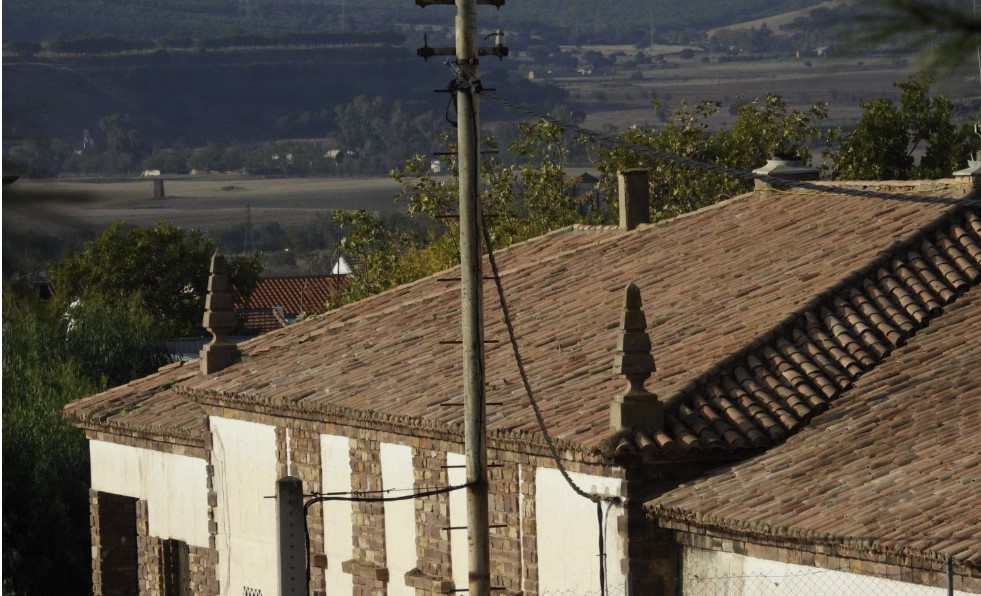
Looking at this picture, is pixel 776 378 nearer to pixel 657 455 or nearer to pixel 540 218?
pixel 657 455

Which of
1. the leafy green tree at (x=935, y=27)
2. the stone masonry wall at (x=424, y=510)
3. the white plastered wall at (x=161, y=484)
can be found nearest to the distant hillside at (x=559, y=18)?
the white plastered wall at (x=161, y=484)

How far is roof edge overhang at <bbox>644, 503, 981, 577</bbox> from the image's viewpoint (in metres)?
11.0

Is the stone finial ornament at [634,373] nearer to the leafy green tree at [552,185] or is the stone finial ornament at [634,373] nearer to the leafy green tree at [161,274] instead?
the leafy green tree at [552,185]

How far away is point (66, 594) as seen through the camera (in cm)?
2955

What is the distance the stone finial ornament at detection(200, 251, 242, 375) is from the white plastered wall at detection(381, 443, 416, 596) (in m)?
4.22

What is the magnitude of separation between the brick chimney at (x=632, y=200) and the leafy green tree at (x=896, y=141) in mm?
18305

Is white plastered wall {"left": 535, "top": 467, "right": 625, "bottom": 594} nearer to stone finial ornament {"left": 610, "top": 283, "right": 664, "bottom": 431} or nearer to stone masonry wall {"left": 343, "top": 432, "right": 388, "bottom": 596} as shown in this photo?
stone finial ornament {"left": 610, "top": 283, "right": 664, "bottom": 431}

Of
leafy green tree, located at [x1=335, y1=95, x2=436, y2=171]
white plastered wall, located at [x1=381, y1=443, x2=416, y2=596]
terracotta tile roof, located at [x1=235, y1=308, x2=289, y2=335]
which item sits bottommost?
terracotta tile roof, located at [x1=235, y1=308, x2=289, y2=335]

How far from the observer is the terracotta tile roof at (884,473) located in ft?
38.0

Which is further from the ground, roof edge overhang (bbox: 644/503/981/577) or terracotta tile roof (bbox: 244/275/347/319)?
roof edge overhang (bbox: 644/503/981/577)

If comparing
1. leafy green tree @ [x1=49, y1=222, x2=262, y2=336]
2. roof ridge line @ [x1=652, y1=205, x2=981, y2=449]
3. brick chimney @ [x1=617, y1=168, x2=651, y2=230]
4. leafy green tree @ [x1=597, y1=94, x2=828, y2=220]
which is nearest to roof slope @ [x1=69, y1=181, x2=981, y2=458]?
roof ridge line @ [x1=652, y1=205, x2=981, y2=449]

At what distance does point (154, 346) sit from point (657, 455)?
2662 centimetres

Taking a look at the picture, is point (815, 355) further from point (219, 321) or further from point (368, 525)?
point (219, 321)

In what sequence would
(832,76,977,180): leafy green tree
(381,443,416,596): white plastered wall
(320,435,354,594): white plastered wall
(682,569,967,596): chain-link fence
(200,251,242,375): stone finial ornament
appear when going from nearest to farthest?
(682,569,967,596): chain-link fence
(381,443,416,596): white plastered wall
(320,435,354,594): white plastered wall
(200,251,242,375): stone finial ornament
(832,76,977,180): leafy green tree
